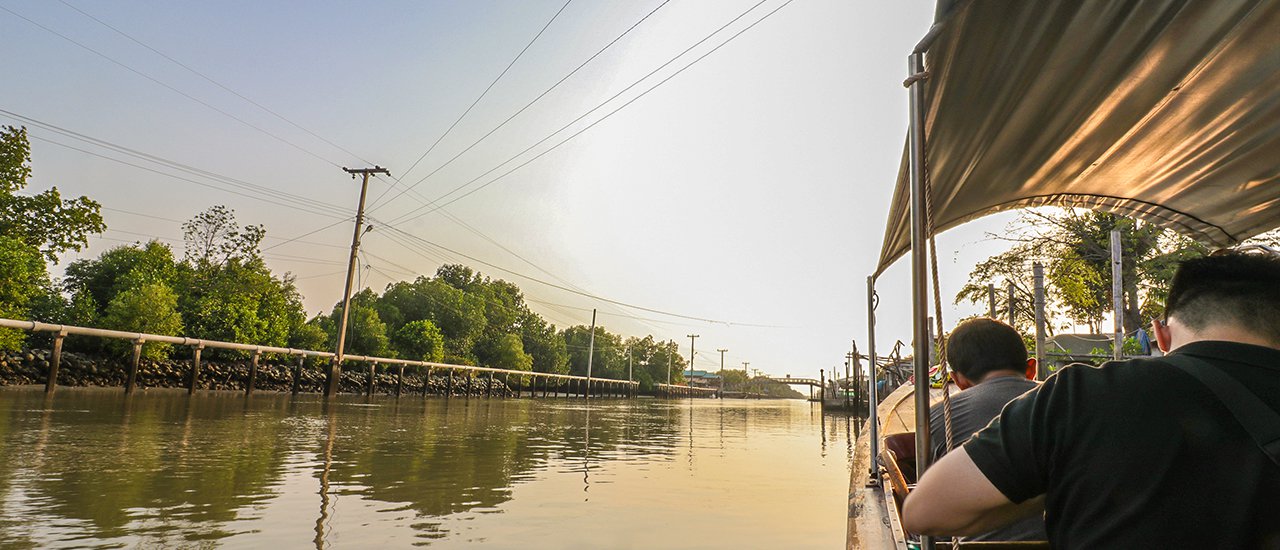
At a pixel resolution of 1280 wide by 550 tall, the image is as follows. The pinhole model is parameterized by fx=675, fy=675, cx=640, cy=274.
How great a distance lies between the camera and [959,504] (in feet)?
4.44

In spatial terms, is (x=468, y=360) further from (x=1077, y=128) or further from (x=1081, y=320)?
(x=1077, y=128)

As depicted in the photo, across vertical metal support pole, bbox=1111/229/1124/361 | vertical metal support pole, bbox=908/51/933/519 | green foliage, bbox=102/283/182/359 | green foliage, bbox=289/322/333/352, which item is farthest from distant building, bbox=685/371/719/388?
vertical metal support pole, bbox=908/51/933/519

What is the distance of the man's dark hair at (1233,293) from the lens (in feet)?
4.29

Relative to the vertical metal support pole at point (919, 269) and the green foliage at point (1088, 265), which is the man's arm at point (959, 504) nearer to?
the vertical metal support pole at point (919, 269)

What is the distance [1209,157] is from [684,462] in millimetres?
7305

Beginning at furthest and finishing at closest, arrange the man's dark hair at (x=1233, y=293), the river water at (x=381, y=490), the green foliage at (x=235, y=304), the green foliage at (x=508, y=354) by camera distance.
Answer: the green foliage at (x=508, y=354), the green foliage at (x=235, y=304), the river water at (x=381, y=490), the man's dark hair at (x=1233, y=293)

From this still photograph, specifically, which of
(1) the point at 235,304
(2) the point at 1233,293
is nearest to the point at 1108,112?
(2) the point at 1233,293

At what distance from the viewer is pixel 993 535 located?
2514 millimetres

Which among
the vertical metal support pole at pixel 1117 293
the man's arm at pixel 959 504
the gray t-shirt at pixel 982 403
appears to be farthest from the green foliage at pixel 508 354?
the man's arm at pixel 959 504

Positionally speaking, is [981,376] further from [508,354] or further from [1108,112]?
[508,354]

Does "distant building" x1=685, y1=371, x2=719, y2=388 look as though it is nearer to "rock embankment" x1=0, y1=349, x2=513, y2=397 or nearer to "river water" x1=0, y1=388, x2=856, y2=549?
"rock embankment" x1=0, y1=349, x2=513, y2=397

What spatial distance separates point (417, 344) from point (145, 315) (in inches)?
811

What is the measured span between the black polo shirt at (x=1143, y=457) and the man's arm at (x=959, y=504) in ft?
0.10

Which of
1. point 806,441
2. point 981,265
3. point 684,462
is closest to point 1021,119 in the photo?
point 684,462
